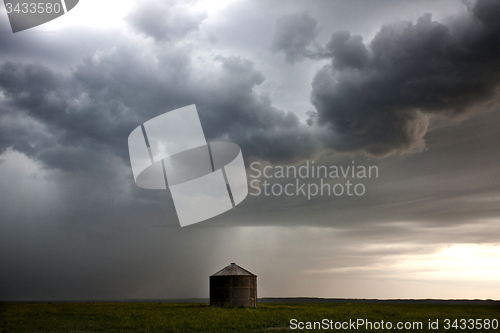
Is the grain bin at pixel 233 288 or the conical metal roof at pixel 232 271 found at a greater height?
the conical metal roof at pixel 232 271

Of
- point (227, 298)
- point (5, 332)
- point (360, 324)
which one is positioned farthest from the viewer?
point (227, 298)

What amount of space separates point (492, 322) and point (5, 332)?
36.9m

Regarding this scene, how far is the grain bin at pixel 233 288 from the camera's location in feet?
159

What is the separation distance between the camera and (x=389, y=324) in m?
30.1

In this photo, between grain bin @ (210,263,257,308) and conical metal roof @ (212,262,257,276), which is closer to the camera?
grain bin @ (210,263,257,308)

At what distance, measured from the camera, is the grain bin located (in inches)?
1902

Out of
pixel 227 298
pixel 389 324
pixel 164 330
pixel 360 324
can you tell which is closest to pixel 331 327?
pixel 360 324

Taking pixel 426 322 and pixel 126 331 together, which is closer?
pixel 126 331

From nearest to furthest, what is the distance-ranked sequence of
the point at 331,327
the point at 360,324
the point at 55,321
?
the point at 331,327
the point at 360,324
the point at 55,321

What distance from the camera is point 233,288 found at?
4856cm

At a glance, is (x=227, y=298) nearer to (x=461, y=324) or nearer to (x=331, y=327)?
(x=331, y=327)

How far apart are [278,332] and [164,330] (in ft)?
26.9

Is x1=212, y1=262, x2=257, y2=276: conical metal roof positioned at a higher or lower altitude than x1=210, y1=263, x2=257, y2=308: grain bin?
higher

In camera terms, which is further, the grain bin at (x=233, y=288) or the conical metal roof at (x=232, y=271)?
the conical metal roof at (x=232, y=271)
